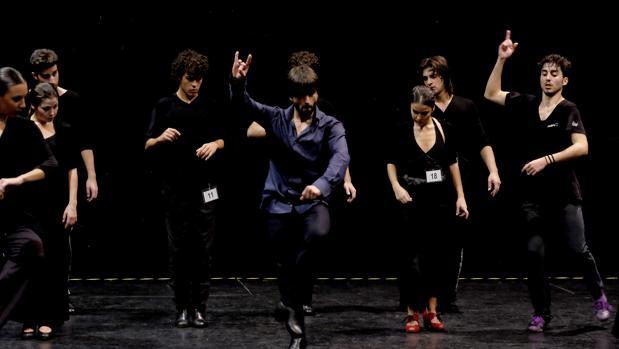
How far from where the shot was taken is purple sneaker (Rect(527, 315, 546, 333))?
527cm

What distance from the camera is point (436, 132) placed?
530 centimetres

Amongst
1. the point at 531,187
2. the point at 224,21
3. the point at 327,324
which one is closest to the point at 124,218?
the point at 224,21

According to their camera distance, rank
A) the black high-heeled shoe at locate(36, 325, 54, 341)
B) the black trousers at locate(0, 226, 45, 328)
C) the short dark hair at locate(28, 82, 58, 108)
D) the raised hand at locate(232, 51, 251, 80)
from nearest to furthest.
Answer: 1. the black trousers at locate(0, 226, 45, 328)
2. the raised hand at locate(232, 51, 251, 80)
3. the black high-heeled shoe at locate(36, 325, 54, 341)
4. the short dark hair at locate(28, 82, 58, 108)

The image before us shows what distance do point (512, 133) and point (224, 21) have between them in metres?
2.28

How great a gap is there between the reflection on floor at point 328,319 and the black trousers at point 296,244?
431mm

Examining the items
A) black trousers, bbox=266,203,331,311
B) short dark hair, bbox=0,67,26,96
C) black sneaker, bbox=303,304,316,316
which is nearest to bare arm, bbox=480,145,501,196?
black sneaker, bbox=303,304,316,316

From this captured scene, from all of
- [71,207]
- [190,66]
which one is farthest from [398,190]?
[71,207]

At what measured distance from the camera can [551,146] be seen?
5.30 meters

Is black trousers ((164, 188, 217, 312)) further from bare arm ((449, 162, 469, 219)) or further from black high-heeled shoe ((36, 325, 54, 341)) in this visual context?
bare arm ((449, 162, 469, 219))

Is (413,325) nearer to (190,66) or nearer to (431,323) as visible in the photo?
(431,323)

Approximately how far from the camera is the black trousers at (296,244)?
14.9ft

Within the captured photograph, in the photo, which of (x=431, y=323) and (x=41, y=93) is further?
(x=431, y=323)

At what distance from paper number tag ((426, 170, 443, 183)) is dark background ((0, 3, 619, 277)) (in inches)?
75.4

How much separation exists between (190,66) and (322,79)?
6.67 ft
